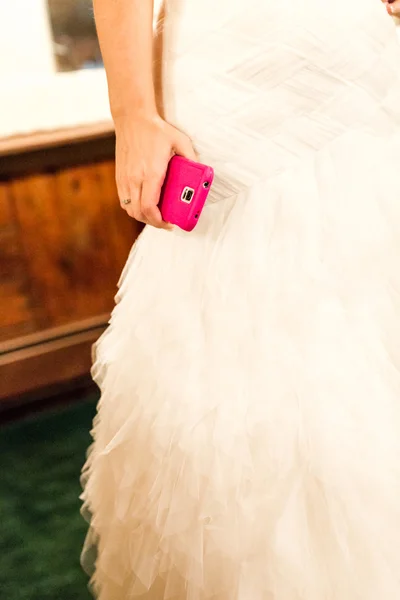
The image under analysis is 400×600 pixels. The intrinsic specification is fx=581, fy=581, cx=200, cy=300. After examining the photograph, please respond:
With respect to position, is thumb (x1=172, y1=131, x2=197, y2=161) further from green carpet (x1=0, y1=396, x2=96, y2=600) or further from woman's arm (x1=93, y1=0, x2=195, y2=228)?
green carpet (x1=0, y1=396, x2=96, y2=600)

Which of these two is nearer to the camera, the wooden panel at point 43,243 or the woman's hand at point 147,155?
the woman's hand at point 147,155

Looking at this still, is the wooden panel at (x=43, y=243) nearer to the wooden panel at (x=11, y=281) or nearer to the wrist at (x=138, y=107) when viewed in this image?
the wooden panel at (x=11, y=281)

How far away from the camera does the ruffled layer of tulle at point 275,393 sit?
458mm

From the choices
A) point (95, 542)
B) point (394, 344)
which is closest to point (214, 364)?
point (394, 344)

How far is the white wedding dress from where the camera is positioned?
1.53ft

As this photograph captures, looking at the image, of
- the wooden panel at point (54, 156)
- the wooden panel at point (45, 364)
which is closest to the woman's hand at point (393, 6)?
the wooden panel at point (54, 156)

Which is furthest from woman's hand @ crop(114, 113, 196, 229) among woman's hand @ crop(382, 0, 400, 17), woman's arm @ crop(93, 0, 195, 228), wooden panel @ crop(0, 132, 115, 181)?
wooden panel @ crop(0, 132, 115, 181)

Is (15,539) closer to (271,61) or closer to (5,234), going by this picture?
(5,234)

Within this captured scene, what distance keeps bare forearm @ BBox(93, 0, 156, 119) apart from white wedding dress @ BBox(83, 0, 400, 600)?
0.03 m

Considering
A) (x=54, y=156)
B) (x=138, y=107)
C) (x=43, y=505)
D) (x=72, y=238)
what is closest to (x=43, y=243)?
(x=72, y=238)

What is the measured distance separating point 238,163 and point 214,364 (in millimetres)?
195

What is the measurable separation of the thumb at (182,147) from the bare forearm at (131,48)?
1.5 inches

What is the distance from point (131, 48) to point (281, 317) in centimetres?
29

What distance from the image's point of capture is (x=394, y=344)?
0.50 meters
